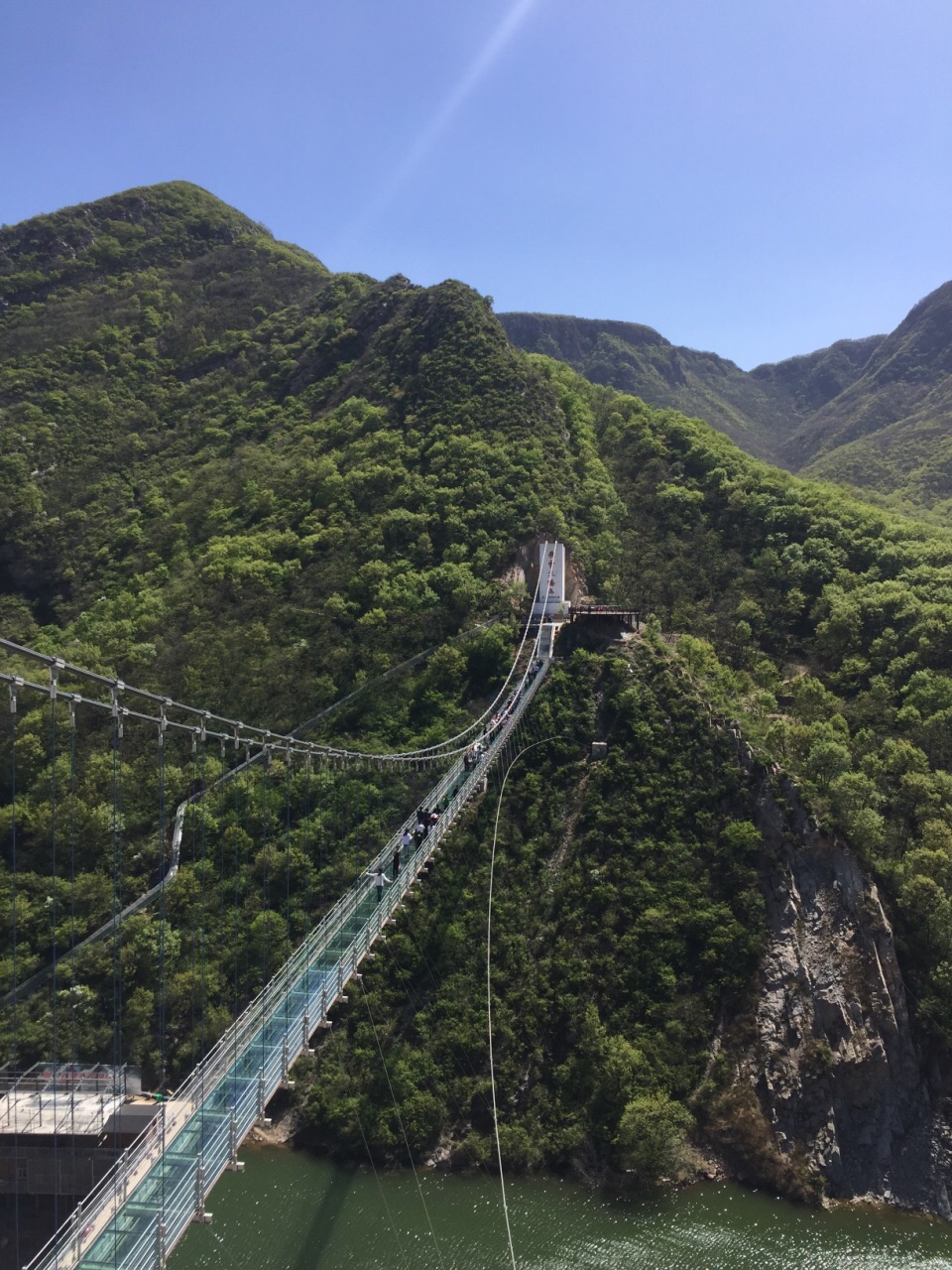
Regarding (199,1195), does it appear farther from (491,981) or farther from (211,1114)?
(491,981)

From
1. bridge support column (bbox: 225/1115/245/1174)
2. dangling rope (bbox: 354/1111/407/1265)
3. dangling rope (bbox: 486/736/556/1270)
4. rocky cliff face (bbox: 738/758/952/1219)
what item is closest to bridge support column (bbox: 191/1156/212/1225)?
bridge support column (bbox: 225/1115/245/1174)

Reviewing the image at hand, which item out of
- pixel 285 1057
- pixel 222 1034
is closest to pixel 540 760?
pixel 222 1034

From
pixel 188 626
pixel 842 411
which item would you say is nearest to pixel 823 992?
pixel 188 626

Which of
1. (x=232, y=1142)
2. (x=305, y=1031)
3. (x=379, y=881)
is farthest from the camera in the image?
(x=379, y=881)

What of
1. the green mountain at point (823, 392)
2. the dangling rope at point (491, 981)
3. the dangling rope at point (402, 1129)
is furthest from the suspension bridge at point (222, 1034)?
the green mountain at point (823, 392)

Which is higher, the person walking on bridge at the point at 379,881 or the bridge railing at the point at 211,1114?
the person walking on bridge at the point at 379,881

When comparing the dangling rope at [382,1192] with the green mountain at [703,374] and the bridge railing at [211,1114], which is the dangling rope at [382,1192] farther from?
the green mountain at [703,374]

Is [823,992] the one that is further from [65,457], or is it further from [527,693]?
[65,457]
